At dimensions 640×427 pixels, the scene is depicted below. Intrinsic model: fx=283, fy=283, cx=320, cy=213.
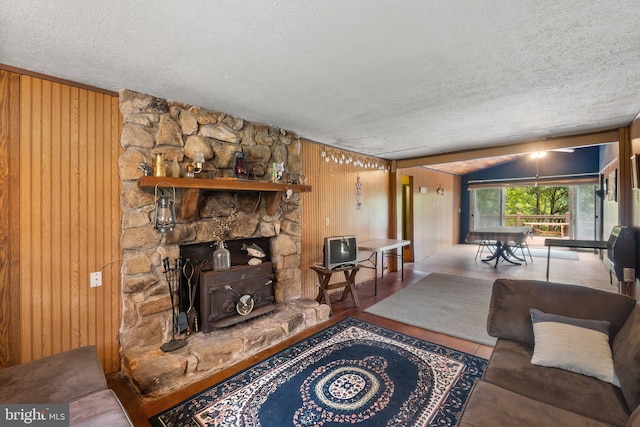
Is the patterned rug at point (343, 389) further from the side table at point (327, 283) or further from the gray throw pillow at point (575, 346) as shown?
the side table at point (327, 283)

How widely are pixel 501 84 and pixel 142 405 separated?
3581 mm

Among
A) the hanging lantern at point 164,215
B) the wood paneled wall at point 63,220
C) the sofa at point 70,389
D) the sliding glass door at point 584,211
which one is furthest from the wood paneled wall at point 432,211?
the sofa at point 70,389

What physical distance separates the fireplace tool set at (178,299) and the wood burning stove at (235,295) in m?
0.12

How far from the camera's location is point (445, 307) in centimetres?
374

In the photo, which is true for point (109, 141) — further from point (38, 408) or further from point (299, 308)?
point (299, 308)

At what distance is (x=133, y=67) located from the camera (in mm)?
1936

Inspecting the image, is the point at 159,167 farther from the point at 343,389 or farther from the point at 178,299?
the point at 343,389

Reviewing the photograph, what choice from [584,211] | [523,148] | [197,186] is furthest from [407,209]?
[584,211]

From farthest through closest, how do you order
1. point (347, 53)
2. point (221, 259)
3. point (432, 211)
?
point (432, 211) < point (221, 259) < point (347, 53)

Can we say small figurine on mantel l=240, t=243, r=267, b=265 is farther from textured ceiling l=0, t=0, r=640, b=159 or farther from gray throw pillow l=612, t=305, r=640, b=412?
gray throw pillow l=612, t=305, r=640, b=412

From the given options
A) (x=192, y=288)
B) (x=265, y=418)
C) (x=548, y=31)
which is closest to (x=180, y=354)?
(x=192, y=288)

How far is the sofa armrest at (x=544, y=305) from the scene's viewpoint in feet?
5.61

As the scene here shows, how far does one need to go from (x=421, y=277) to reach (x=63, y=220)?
515cm

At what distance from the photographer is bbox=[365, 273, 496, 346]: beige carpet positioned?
3100 millimetres
